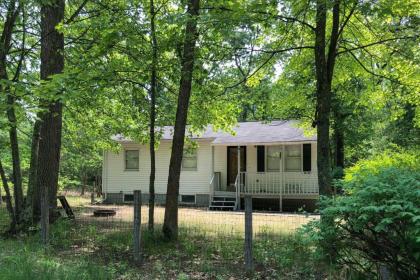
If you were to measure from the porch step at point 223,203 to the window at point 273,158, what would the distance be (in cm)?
252

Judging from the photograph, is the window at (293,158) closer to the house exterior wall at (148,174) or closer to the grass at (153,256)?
the house exterior wall at (148,174)

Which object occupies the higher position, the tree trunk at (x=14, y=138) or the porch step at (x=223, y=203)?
the tree trunk at (x=14, y=138)

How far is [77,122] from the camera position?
16.0 metres

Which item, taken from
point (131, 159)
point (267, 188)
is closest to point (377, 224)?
point (267, 188)

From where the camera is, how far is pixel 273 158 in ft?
72.8

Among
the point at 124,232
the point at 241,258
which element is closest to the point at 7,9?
the point at 124,232

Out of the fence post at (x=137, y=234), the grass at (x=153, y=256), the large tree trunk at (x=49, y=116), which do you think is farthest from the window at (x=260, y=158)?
the fence post at (x=137, y=234)

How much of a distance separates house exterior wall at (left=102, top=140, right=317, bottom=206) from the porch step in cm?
142

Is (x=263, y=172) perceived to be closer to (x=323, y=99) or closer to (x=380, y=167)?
(x=323, y=99)

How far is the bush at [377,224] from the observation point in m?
4.37

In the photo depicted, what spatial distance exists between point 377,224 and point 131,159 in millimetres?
21594

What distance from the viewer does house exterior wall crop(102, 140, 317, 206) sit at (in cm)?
2316

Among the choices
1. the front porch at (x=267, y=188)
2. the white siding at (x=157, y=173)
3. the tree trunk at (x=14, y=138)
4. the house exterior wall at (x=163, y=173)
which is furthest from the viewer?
the white siding at (x=157, y=173)

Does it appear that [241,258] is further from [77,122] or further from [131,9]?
[77,122]
